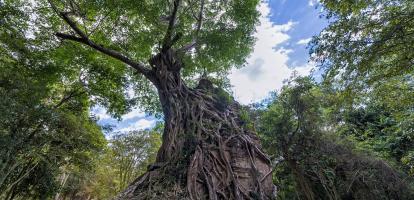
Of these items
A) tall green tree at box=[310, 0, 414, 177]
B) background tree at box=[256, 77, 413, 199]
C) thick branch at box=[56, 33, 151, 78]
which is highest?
thick branch at box=[56, 33, 151, 78]

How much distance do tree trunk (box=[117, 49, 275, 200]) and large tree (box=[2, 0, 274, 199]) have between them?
18mm

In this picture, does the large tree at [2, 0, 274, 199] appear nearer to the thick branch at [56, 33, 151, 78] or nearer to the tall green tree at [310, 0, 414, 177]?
the thick branch at [56, 33, 151, 78]

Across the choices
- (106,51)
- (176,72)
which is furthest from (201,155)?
(106,51)

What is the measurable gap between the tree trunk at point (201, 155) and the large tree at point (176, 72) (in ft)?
0.06

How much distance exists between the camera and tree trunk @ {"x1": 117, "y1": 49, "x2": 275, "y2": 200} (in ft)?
11.9

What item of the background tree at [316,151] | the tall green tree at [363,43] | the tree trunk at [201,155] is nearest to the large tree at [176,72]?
the tree trunk at [201,155]

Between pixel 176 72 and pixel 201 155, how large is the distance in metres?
2.78

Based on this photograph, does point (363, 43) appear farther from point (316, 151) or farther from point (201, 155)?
point (201, 155)

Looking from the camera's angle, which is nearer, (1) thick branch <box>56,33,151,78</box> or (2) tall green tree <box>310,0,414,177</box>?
(2) tall green tree <box>310,0,414,177</box>

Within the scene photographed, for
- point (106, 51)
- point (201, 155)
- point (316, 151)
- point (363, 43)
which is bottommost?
point (316, 151)

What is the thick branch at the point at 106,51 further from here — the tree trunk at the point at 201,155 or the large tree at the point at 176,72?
the tree trunk at the point at 201,155

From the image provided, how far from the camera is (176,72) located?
20.3 feet

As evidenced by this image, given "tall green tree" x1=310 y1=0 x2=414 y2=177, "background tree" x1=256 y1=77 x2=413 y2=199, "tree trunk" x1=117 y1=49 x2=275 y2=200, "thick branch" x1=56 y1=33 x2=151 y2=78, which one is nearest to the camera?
"tall green tree" x1=310 y1=0 x2=414 y2=177

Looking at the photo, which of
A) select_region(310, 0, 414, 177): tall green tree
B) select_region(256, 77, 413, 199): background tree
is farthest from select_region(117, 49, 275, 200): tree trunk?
select_region(310, 0, 414, 177): tall green tree
